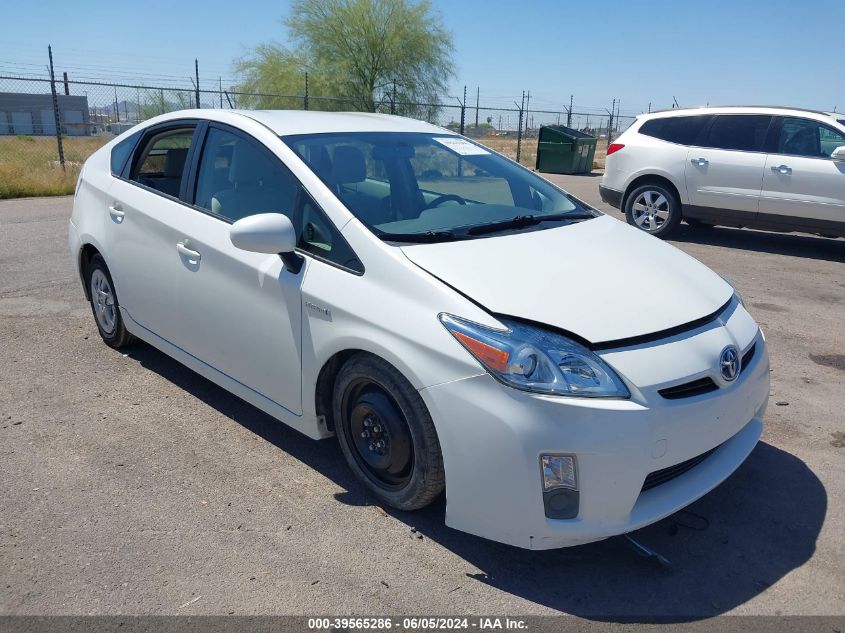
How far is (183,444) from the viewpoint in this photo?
12.5ft

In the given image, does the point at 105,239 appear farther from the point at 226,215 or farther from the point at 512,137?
the point at 512,137

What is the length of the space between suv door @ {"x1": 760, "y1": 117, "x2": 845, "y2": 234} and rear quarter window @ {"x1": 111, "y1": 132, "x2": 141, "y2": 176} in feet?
24.4

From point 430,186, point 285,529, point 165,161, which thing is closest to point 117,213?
point 165,161

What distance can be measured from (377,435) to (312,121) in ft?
6.03

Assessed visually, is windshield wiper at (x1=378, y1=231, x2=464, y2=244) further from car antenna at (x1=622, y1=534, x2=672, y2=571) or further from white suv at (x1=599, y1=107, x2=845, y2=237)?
white suv at (x1=599, y1=107, x2=845, y2=237)

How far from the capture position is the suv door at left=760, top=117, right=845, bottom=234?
28.5ft

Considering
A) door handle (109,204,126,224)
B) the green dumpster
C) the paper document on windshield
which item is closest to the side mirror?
the paper document on windshield

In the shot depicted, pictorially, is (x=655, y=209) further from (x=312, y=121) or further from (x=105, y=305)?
(x=105, y=305)

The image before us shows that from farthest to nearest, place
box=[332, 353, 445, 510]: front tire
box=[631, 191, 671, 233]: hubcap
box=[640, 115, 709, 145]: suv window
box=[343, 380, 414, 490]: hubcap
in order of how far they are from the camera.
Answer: box=[631, 191, 671, 233]: hubcap < box=[640, 115, 709, 145]: suv window < box=[343, 380, 414, 490]: hubcap < box=[332, 353, 445, 510]: front tire

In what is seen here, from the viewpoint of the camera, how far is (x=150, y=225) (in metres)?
4.17

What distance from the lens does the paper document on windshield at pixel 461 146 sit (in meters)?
4.30

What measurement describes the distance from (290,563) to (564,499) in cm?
109

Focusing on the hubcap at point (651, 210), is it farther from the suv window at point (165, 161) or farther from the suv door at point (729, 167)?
the suv window at point (165, 161)

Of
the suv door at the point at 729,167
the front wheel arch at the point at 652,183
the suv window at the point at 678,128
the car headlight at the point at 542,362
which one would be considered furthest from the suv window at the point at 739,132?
the car headlight at the point at 542,362
